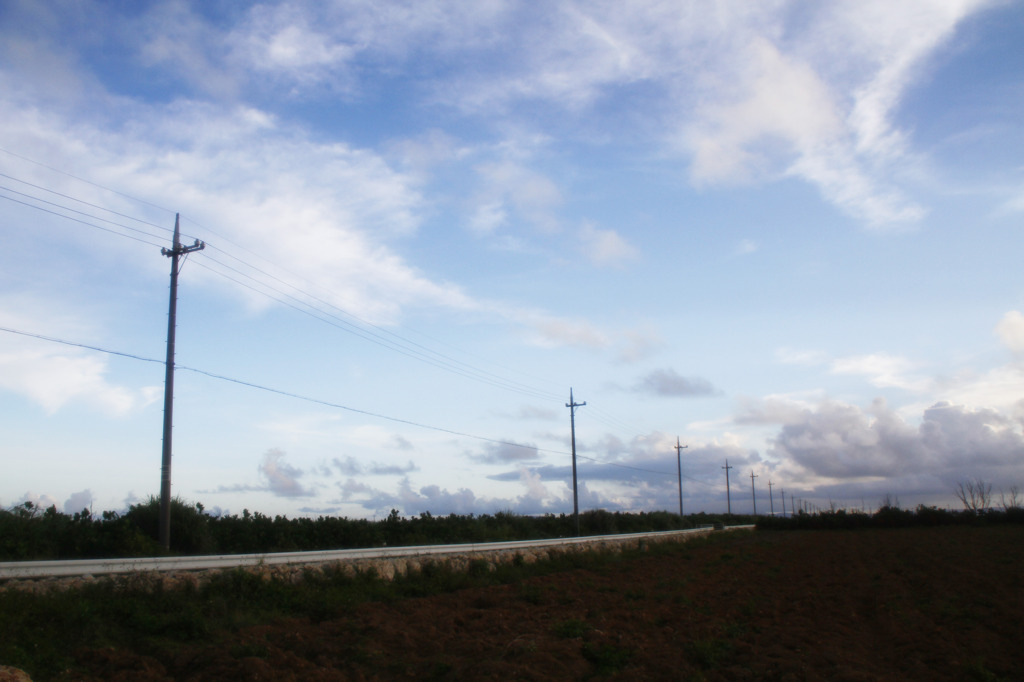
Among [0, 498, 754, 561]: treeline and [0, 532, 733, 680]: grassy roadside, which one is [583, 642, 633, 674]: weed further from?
[0, 498, 754, 561]: treeline

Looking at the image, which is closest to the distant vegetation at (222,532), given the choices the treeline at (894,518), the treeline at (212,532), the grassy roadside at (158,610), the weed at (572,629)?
the treeline at (212,532)

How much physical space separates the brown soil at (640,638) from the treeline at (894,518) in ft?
186

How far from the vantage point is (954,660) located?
10281mm

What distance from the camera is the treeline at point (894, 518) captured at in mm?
65938

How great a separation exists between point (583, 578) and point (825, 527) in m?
63.1

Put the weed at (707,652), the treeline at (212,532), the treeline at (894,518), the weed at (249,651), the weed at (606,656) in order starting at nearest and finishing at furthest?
the weed at (249,651), the weed at (606,656), the weed at (707,652), the treeline at (212,532), the treeline at (894,518)

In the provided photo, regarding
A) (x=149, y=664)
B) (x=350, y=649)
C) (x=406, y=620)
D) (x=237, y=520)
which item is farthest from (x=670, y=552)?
(x=149, y=664)

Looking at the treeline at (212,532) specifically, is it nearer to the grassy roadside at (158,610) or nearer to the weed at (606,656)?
the grassy roadside at (158,610)

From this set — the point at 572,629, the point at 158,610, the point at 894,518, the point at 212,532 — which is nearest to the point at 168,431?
the point at 212,532

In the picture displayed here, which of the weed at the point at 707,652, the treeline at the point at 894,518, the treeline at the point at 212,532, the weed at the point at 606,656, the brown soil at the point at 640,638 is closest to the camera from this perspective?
the brown soil at the point at 640,638

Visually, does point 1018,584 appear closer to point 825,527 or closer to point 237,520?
point 237,520

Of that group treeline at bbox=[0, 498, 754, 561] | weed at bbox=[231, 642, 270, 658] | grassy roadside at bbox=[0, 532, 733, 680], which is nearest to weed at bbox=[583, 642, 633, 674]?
weed at bbox=[231, 642, 270, 658]

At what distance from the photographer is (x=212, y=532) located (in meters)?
23.7

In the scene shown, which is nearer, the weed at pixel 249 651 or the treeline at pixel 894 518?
the weed at pixel 249 651
